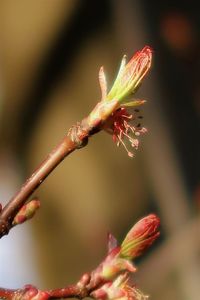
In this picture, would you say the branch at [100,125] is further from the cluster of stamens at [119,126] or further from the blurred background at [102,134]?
the blurred background at [102,134]

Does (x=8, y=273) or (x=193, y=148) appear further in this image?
(x=8, y=273)

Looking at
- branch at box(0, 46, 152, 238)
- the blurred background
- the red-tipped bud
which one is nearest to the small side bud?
branch at box(0, 46, 152, 238)

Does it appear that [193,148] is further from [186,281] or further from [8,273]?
[8,273]

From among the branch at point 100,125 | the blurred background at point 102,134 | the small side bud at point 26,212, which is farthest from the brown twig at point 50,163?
the blurred background at point 102,134

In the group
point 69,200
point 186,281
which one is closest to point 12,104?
point 69,200

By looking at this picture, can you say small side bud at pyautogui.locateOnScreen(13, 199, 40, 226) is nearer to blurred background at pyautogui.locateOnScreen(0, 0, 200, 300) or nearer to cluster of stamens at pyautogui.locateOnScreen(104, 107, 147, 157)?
cluster of stamens at pyautogui.locateOnScreen(104, 107, 147, 157)

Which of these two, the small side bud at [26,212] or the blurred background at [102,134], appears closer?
the small side bud at [26,212]
